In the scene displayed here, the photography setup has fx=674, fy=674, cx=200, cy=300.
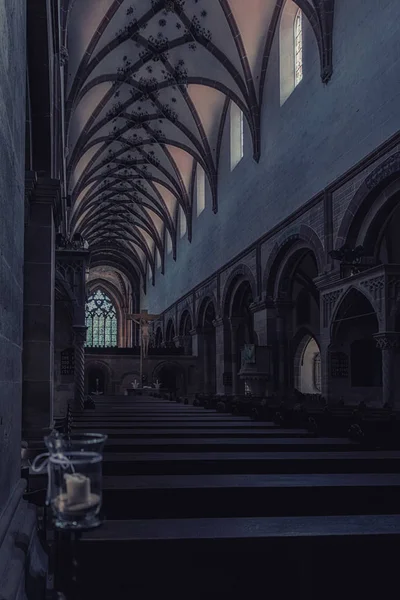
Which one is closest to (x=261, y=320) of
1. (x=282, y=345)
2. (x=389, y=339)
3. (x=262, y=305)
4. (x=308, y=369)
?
(x=262, y=305)

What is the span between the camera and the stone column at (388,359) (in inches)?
439

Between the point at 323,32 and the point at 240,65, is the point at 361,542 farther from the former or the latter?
the point at 240,65

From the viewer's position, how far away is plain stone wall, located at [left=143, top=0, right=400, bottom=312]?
38.7ft

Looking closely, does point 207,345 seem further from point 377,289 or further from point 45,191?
point 45,191

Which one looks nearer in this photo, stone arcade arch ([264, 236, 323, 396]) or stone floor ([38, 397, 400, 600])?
stone floor ([38, 397, 400, 600])

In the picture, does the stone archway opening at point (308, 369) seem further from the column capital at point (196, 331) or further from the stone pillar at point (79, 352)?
the stone pillar at point (79, 352)

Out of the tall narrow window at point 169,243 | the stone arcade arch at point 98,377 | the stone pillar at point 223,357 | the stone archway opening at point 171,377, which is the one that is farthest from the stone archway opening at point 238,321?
the tall narrow window at point 169,243

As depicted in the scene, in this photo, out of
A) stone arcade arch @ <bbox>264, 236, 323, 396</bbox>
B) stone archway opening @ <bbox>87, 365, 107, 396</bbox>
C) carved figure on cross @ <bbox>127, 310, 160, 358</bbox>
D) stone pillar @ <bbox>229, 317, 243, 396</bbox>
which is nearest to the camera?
stone arcade arch @ <bbox>264, 236, 323, 396</bbox>

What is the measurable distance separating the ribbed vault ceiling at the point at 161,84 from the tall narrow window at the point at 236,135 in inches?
17.8

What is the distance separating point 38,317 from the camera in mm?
7355

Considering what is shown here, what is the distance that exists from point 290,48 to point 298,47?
605 mm

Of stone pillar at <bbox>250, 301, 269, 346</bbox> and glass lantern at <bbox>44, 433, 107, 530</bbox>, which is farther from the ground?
stone pillar at <bbox>250, 301, 269, 346</bbox>

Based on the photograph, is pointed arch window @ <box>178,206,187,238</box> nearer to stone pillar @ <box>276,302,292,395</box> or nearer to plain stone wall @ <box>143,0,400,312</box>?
plain stone wall @ <box>143,0,400,312</box>

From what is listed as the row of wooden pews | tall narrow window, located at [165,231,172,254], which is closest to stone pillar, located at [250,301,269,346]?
the row of wooden pews
